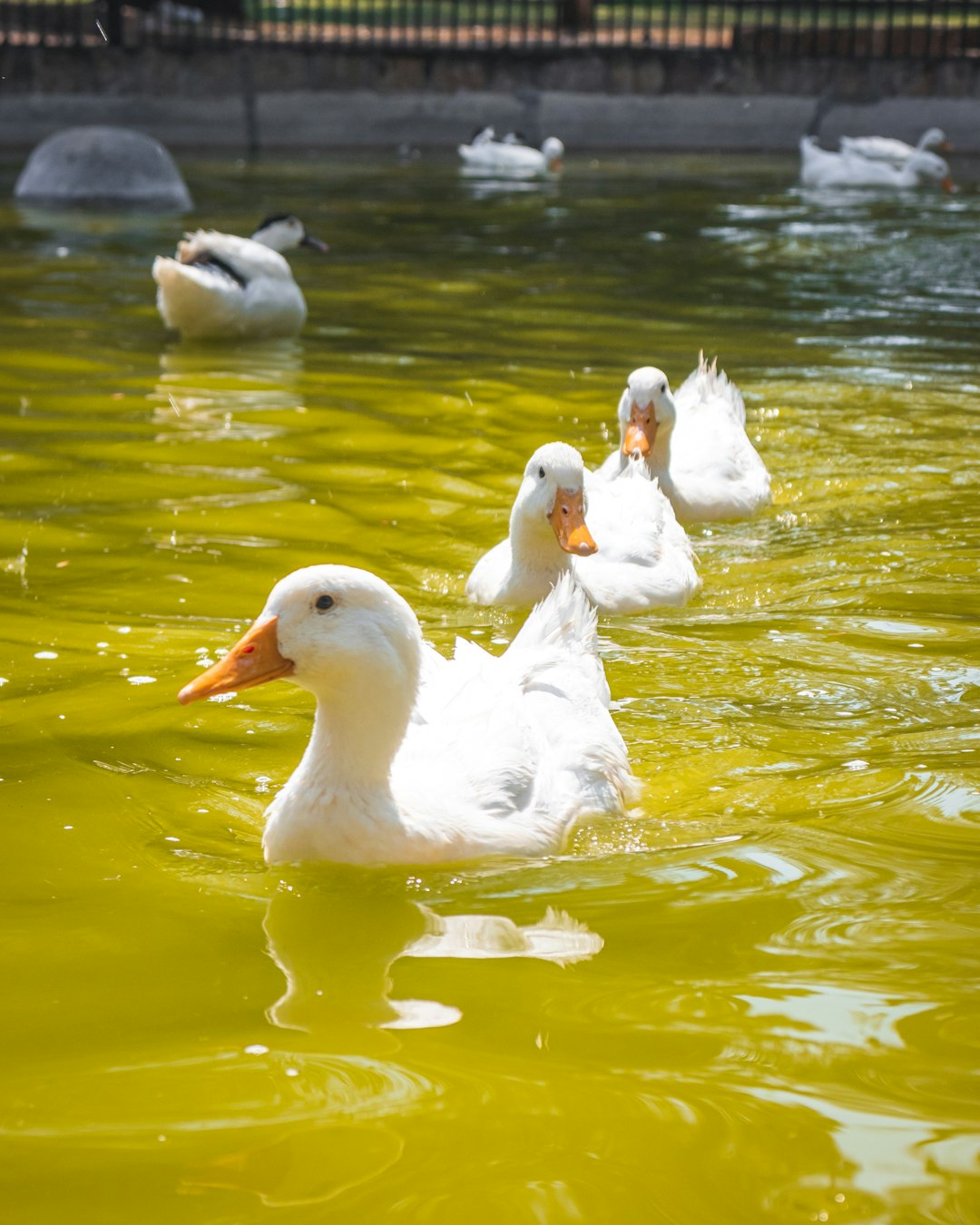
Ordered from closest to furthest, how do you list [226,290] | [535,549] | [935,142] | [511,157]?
[535,549], [226,290], [511,157], [935,142]

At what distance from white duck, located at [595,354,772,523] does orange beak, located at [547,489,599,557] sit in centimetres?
135

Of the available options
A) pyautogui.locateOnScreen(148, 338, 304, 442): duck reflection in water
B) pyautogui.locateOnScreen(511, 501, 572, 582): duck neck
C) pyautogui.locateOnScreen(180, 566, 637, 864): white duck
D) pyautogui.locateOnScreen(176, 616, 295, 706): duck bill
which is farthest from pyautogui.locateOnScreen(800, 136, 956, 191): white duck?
pyautogui.locateOnScreen(176, 616, 295, 706): duck bill

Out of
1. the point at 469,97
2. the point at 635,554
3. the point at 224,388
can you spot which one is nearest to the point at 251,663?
the point at 635,554

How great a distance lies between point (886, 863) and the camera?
442 centimetres

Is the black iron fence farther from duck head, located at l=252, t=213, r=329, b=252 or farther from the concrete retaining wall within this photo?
duck head, located at l=252, t=213, r=329, b=252

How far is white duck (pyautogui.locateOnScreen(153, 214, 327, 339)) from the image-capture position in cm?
1140

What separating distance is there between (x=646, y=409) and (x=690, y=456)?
64 cm

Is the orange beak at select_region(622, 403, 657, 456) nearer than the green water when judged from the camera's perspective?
No

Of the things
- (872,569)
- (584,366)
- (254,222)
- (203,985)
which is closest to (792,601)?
(872,569)

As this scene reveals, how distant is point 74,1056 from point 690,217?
618 inches

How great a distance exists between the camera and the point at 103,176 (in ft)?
60.7

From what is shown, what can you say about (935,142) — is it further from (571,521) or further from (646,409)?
(571,521)

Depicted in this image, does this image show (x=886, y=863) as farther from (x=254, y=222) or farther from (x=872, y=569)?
(x=254, y=222)

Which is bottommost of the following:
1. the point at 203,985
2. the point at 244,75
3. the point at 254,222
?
the point at 203,985
